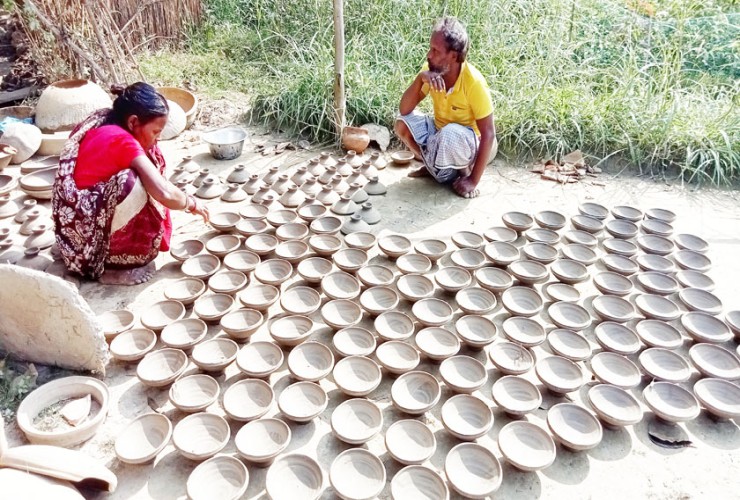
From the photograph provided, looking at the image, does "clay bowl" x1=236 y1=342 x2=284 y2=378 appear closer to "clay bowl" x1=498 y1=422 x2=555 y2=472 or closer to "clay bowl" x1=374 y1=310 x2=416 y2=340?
"clay bowl" x1=374 y1=310 x2=416 y2=340

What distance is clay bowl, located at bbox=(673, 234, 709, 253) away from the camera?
3.10 metres

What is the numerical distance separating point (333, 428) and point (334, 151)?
2762mm

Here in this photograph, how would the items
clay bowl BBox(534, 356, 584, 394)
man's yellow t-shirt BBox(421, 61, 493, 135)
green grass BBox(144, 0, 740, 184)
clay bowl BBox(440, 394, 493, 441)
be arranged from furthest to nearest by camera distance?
green grass BBox(144, 0, 740, 184)
man's yellow t-shirt BBox(421, 61, 493, 135)
clay bowl BBox(534, 356, 584, 394)
clay bowl BBox(440, 394, 493, 441)

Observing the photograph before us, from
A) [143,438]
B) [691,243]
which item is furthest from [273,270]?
[691,243]

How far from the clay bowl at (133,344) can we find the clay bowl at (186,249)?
606mm

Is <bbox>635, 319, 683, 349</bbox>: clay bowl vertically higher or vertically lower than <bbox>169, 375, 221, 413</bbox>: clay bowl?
higher

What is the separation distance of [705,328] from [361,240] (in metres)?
1.78

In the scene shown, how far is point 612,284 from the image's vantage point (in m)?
2.81

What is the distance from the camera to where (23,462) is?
64.0 inches

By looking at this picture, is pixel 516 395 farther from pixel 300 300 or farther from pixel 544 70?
pixel 544 70

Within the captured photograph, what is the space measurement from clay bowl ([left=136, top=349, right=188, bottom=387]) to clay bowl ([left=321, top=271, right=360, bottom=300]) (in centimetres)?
76

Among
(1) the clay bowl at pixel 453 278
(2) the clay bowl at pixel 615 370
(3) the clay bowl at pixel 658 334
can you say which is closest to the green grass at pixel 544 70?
(1) the clay bowl at pixel 453 278

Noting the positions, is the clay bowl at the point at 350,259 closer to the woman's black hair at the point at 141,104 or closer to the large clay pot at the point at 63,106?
the woman's black hair at the point at 141,104

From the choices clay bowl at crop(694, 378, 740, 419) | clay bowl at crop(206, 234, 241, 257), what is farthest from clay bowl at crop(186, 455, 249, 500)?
clay bowl at crop(694, 378, 740, 419)
